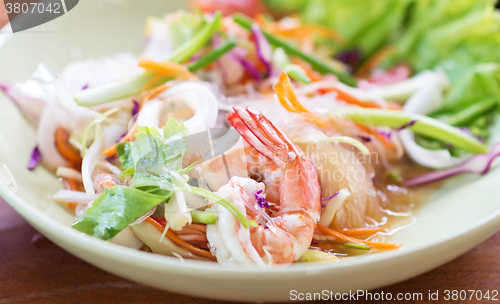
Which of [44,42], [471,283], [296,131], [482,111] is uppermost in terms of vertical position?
[44,42]

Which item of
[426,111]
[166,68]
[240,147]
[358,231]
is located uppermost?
[166,68]

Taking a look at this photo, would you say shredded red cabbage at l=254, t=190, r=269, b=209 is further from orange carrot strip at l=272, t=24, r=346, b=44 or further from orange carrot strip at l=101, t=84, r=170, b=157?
orange carrot strip at l=272, t=24, r=346, b=44

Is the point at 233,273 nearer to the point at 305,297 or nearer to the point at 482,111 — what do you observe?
the point at 305,297

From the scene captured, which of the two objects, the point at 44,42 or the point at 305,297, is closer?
the point at 305,297

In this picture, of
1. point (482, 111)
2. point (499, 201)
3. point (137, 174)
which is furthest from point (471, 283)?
point (137, 174)

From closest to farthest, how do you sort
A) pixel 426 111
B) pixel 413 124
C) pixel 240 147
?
1. pixel 240 147
2. pixel 413 124
3. pixel 426 111

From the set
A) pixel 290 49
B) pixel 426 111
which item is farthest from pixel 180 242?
pixel 426 111

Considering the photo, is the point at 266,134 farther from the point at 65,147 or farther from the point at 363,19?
the point at 363,19
